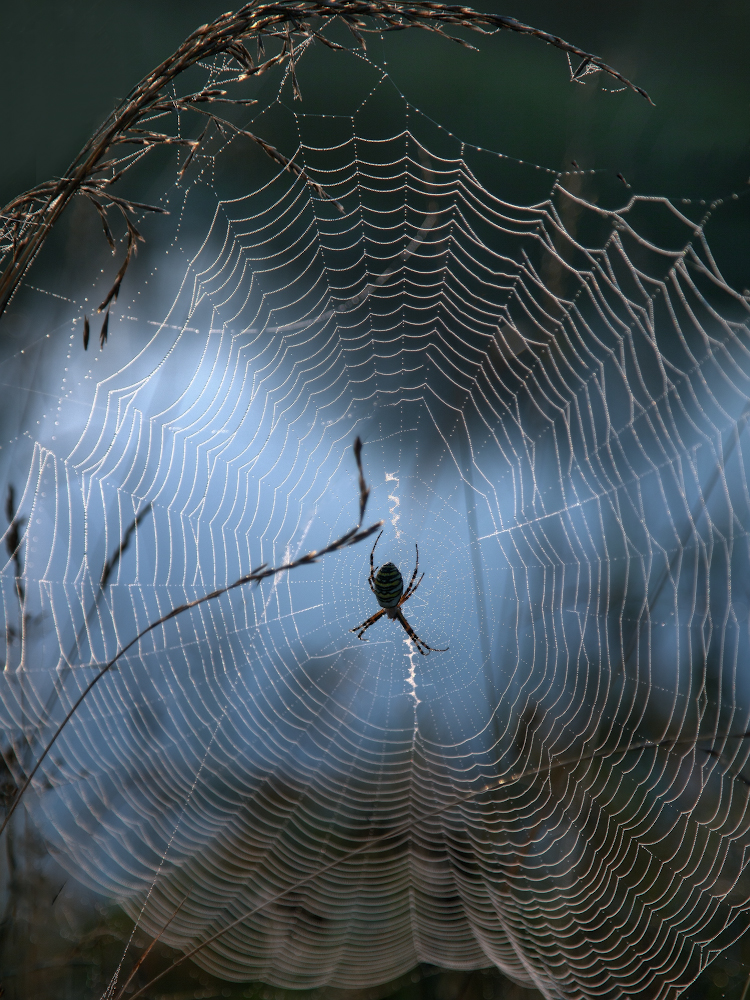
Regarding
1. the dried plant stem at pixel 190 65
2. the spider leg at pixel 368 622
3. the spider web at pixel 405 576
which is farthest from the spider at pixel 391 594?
the dried plant stem at pixel 190 65

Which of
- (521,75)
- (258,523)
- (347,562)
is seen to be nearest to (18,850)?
(258,523)

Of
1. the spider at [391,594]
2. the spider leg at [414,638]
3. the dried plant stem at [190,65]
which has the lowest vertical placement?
the spider leg at [414,638]

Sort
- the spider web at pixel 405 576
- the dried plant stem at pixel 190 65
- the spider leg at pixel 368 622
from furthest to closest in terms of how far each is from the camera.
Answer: the spider leg at pixel 368 622
the spider web at pixel 405 576
the dried plant stem at pixel 190 65

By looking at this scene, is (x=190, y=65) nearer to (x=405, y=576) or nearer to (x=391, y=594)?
(x=391, y=594)

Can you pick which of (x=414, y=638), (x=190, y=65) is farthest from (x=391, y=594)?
(x=190, y=65)

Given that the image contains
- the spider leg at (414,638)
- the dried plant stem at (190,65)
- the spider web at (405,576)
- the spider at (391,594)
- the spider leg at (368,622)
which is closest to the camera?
the dried plant stem at (190,65)

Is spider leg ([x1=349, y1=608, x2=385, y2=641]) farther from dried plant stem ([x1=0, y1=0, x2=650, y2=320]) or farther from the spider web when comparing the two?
dried plant stem ([x1=0, y1=0, x2=650, y2=320])

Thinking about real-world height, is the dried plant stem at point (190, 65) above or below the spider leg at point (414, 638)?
above

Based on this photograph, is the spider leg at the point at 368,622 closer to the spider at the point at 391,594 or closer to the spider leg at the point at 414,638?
the spider at the point at 391,594
